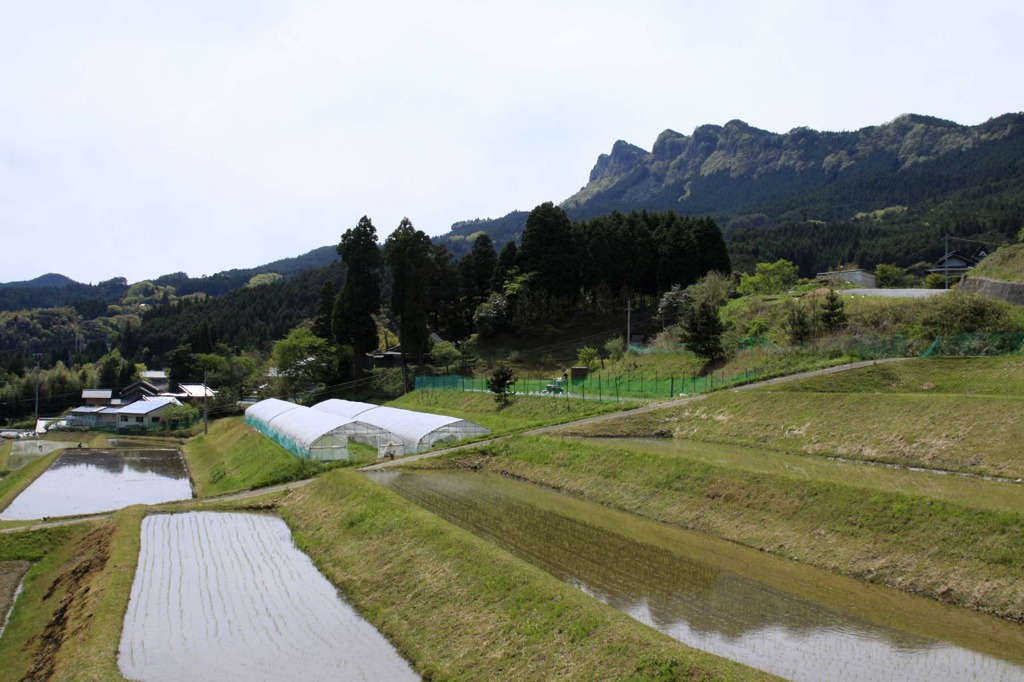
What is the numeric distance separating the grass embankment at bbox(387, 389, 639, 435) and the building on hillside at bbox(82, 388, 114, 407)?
184ft

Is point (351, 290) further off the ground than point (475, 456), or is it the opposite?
point (351, 290)

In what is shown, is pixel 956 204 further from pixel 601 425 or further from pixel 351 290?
pixel 601 425

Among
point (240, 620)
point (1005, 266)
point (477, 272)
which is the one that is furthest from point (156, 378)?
point (240, 620)

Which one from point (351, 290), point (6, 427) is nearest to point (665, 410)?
point (351, 290)

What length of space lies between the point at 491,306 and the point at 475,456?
93.4 ft

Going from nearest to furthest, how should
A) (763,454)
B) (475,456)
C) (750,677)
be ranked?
(750,677) < (763,454) < (475,456)

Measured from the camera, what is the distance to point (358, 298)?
188 feet

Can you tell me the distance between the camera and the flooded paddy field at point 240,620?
35.2ft

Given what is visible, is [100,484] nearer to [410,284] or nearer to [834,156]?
[410,284]

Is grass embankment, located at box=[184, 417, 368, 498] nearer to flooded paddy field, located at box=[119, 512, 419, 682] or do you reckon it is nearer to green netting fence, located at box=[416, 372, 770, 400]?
flooded paddy field, located at box=[119, 512, 419, 682]

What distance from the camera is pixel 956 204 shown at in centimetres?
10112

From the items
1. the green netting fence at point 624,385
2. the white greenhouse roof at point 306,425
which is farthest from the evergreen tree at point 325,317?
the white greenhouse roof at point 306,425

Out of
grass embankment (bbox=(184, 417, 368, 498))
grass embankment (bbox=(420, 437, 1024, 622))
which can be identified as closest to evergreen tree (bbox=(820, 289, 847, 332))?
grass embankment (bbox=(420, 437, 1024, 622))

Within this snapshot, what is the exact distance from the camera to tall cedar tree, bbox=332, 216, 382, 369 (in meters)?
57.2
